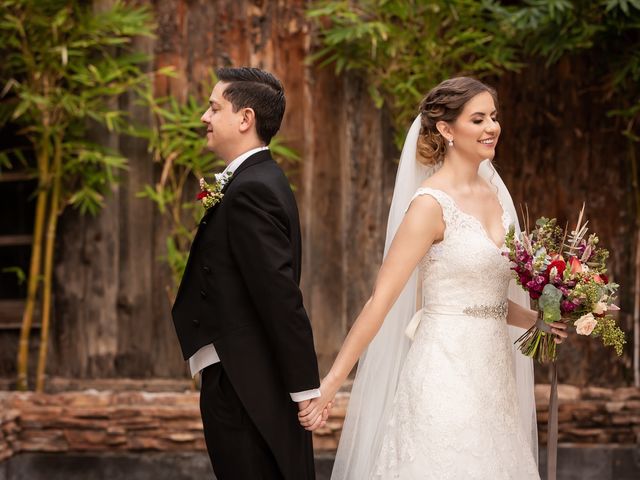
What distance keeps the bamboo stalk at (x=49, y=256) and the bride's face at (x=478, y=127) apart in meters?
3.18

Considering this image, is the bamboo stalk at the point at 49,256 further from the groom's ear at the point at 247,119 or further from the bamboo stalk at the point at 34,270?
the groom's ear at the point at 247,119

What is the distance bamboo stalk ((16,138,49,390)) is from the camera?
581 centimetres

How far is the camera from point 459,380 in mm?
3219

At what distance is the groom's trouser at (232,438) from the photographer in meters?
3.02

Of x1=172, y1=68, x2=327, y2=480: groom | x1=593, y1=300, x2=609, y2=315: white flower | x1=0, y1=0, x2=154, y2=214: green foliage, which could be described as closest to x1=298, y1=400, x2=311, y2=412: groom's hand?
x1=172, y1=68, x2=327, y2=480: groom

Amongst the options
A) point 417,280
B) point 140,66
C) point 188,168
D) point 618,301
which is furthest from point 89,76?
point 618,301

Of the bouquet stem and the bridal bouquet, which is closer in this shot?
the bridal bouquet

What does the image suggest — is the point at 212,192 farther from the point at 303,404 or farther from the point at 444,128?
the point at 444,128

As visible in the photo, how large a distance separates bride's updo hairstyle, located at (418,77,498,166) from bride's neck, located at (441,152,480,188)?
0.32 feet

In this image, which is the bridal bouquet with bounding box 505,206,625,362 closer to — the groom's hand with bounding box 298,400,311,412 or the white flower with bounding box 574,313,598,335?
the white flower with bounding box 574,313,598,335

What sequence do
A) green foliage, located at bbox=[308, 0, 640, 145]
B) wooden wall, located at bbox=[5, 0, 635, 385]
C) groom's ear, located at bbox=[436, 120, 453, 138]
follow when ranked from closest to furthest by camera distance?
groom's ear, located at bbox=[436, 120, 453, 138]
green foliage, located at bbox=[308, 0, 640, 145]
wooden wall, located at bbox=[5, 0, 635, 385]

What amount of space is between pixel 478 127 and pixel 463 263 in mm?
462

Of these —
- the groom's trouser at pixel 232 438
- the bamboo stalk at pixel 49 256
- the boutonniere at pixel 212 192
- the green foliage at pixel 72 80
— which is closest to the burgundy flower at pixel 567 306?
the groom's trouser at pixel 232 438

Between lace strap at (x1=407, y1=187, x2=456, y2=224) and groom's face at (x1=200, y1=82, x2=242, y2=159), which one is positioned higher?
groom's face at (x1=200, y1=82, x2=242, y2=159)
